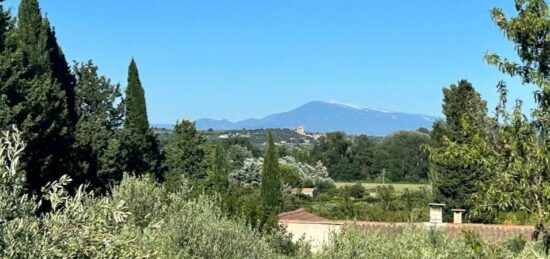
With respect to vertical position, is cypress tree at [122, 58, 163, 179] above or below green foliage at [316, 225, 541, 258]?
above

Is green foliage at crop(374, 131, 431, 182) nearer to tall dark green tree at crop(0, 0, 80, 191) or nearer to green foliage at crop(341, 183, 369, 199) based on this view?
green foliage at crop(341, 183, 369, 199)

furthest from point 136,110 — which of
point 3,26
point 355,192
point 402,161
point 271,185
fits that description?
point 402,161

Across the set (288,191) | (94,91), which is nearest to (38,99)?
(94,91)

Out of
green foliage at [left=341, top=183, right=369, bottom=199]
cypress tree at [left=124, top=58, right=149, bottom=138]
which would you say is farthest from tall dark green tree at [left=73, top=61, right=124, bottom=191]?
green foliage at [left=341, top=183, right=369, bottom=199]

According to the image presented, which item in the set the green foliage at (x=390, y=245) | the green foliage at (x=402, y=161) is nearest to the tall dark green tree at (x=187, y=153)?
the green foliage at (x=390, y=245)

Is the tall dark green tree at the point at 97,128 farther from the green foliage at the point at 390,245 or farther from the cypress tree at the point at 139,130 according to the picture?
the green foliage at the point at 390,245

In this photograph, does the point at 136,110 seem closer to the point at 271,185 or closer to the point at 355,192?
the point at 271,185

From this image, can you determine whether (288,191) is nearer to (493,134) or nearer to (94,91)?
(94,91)

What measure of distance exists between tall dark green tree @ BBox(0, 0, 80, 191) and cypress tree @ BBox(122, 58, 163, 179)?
793 cm

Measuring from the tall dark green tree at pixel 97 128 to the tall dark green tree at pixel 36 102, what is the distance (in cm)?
99

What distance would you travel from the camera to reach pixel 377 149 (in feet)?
310

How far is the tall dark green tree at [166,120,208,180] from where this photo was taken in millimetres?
39688

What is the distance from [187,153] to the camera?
3997 cm

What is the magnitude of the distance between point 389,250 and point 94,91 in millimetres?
29635
